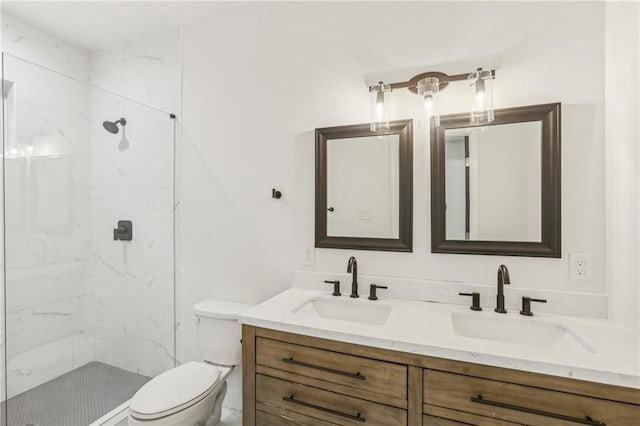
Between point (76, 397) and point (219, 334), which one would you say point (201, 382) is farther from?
point (76, 397)

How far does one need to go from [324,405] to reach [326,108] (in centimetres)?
151

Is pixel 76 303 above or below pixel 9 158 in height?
below

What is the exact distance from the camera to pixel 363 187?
1710 mm

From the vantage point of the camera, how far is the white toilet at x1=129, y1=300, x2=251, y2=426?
1386 mm

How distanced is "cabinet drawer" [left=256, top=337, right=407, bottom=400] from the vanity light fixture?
1129mm

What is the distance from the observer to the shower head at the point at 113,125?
224 cm

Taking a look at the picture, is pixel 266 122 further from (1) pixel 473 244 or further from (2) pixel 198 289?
(1) pixel 473 244

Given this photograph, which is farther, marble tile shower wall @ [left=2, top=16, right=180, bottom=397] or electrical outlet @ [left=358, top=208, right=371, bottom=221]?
marble tile shower wall @ [left=2, top=16, right=180, bottom=397]

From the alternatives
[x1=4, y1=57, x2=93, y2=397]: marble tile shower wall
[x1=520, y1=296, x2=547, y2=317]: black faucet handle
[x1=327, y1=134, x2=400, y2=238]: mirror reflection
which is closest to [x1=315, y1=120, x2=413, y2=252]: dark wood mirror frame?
[x1=327, y1=134, x2=400, y2=238]: mirror reflection

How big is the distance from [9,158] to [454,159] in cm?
250

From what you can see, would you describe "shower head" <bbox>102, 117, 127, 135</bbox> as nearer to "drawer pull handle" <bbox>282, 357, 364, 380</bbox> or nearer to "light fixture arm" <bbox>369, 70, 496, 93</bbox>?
"light fixture arm" <bbox>369, 70, 496, 93</bbox>

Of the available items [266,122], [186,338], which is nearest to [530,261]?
[266,122]

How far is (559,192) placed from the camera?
4.55ft

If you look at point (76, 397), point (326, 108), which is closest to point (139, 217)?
point (76, 397)
